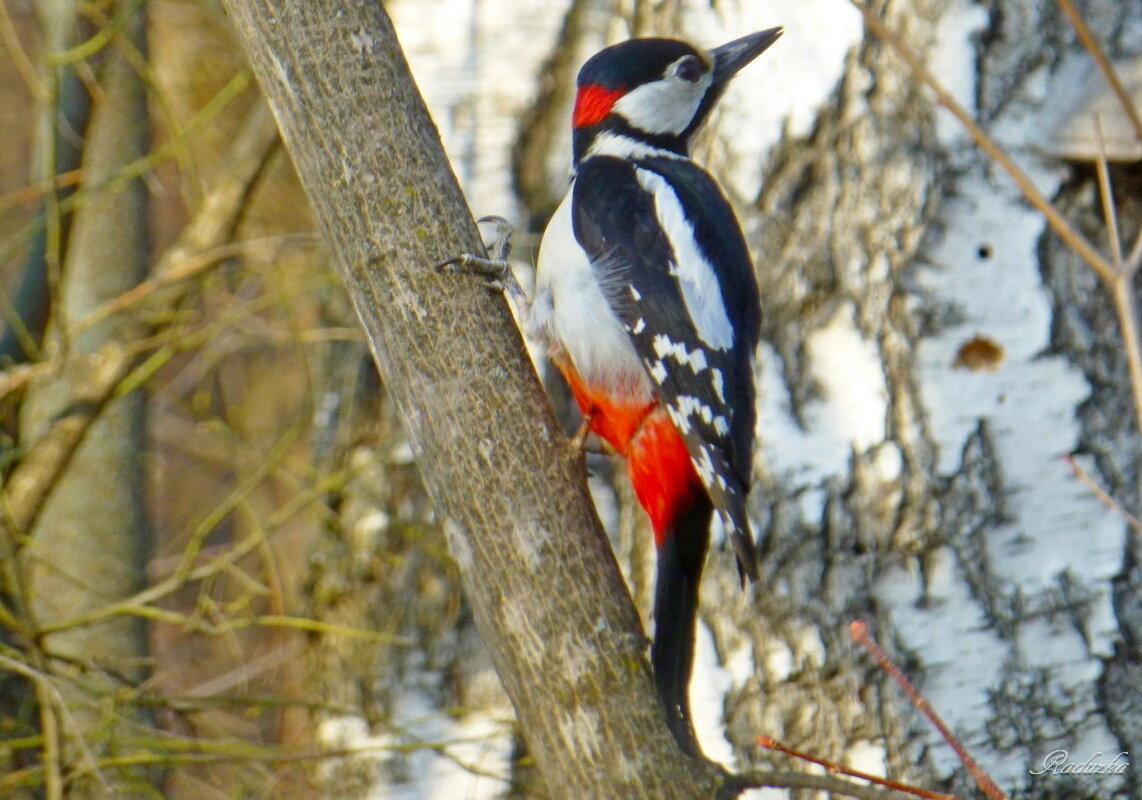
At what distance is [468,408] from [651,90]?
45.8 inches

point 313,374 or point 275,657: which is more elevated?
point 313,374

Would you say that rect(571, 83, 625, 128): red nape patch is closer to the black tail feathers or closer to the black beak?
the black beak

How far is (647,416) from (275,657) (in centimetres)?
189

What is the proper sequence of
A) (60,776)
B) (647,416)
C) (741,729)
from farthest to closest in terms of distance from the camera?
(60,776)
(741,729)
(647,416)

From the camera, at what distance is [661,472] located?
6.53 feet

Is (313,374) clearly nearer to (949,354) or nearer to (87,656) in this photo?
(87,656)

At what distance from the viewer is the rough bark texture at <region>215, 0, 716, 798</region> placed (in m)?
1.40

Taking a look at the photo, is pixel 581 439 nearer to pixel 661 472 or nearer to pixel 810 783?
pixel 661 472

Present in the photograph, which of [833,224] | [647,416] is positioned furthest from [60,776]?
[833,224]

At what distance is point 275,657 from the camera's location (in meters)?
3.46

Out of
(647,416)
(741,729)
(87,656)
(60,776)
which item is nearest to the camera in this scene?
(647,416)

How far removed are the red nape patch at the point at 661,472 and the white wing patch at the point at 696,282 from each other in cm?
Answer: 19

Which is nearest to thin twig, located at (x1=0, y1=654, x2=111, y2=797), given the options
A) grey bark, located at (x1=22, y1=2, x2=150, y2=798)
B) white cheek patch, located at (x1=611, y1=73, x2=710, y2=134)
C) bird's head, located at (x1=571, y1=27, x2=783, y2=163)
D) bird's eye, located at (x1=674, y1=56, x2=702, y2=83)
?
grey bark, located at (x1=22, y1=2, x2=150, y2=798)

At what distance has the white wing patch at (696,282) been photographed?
2125mm
